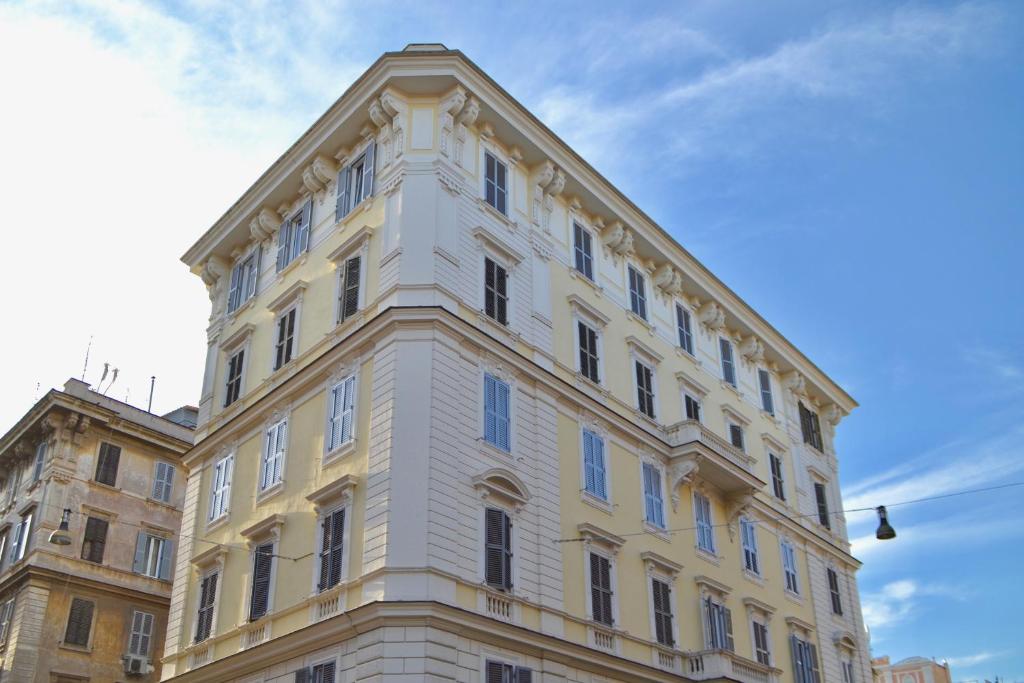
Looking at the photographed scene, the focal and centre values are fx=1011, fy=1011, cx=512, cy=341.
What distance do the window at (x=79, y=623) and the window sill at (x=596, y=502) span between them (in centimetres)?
1997

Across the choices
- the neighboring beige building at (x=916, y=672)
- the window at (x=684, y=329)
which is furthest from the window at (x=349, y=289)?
the neighboring beige building at (x=916, y=672)

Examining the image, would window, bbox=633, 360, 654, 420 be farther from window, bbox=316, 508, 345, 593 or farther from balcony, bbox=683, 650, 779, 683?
window, bbox=316, 508, 345, 593

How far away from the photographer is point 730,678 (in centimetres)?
2694

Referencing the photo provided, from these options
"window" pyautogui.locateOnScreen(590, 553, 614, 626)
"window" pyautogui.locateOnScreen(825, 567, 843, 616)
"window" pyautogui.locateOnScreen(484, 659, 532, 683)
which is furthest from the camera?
"window" pyautogui.locateOnScreen(825, 567, 843, 616)

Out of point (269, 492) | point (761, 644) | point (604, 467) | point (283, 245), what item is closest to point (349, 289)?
point (283, 245)

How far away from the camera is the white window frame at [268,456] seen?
25.9m

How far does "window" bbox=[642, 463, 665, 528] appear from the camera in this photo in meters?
28.7

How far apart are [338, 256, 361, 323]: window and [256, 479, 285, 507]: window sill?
4465mm

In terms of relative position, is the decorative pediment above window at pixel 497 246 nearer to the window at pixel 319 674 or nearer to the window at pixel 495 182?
the window at pixel 495 182

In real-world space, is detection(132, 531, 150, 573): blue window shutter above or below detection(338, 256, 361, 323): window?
below

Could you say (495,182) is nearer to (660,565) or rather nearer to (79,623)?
(660,565)

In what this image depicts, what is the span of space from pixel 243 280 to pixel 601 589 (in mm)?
15343

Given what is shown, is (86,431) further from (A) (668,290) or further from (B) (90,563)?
(A) (668,290)

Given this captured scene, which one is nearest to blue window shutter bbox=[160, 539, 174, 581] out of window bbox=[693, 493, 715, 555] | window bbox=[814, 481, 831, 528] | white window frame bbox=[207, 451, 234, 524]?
white window frame bbox=[207, 451, 234, 524]
